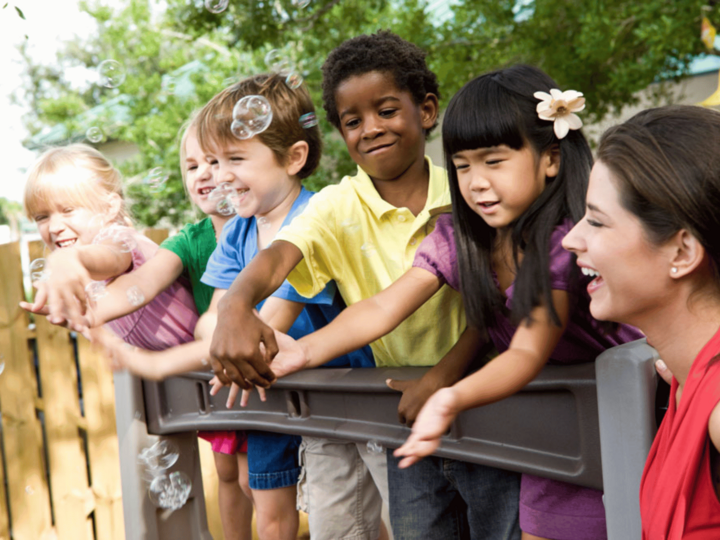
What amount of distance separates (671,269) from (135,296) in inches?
62.8

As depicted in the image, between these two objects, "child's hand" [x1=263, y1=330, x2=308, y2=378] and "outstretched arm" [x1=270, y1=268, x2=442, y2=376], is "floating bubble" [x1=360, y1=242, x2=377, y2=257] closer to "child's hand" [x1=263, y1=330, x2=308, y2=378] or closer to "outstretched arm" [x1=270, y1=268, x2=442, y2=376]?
"outstretched arm" [x1=270, y1=268, x2=442, y2=376]

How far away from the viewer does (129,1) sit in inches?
540

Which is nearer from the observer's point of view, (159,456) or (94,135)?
(159,456)

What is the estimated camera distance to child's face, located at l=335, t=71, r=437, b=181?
1.95 meters

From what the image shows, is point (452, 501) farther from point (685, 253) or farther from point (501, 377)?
point (685, 253)

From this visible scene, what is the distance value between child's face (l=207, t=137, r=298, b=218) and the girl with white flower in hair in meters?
0.65

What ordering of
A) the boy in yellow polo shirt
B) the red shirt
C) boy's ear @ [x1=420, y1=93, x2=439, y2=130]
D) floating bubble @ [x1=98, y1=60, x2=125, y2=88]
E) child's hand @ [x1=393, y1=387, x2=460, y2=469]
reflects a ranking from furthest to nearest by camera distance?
1. floating bubble @ [x1=98, y1=60, x2=125, y2=88]
2. boy's ear @ [x1=420, y1=93, x2=439, y2=130]
3. the boy in yellow polo shirt
4. child's hand @ [x1=393, y1=387, x2=460, y2=469]
5. the red shirt

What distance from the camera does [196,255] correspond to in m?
2.53

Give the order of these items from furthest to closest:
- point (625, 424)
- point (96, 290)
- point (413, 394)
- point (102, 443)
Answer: point (102, 443) → point (96, 290) → point (413, 394) → point (625, 424)

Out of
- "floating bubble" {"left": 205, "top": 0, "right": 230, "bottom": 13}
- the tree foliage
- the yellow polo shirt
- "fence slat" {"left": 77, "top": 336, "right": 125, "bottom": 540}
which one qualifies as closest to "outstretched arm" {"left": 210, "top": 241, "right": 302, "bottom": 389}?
the yellow polo shirt

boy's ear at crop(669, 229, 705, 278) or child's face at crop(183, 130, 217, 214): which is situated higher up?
child's face at crop(183, 130, 217, 214)

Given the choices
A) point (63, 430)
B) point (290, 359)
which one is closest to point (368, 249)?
point (290, 359)

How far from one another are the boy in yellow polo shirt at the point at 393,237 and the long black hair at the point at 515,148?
24 cm

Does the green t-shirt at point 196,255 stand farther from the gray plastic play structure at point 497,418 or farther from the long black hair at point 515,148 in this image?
the long black hair at point 515,148
